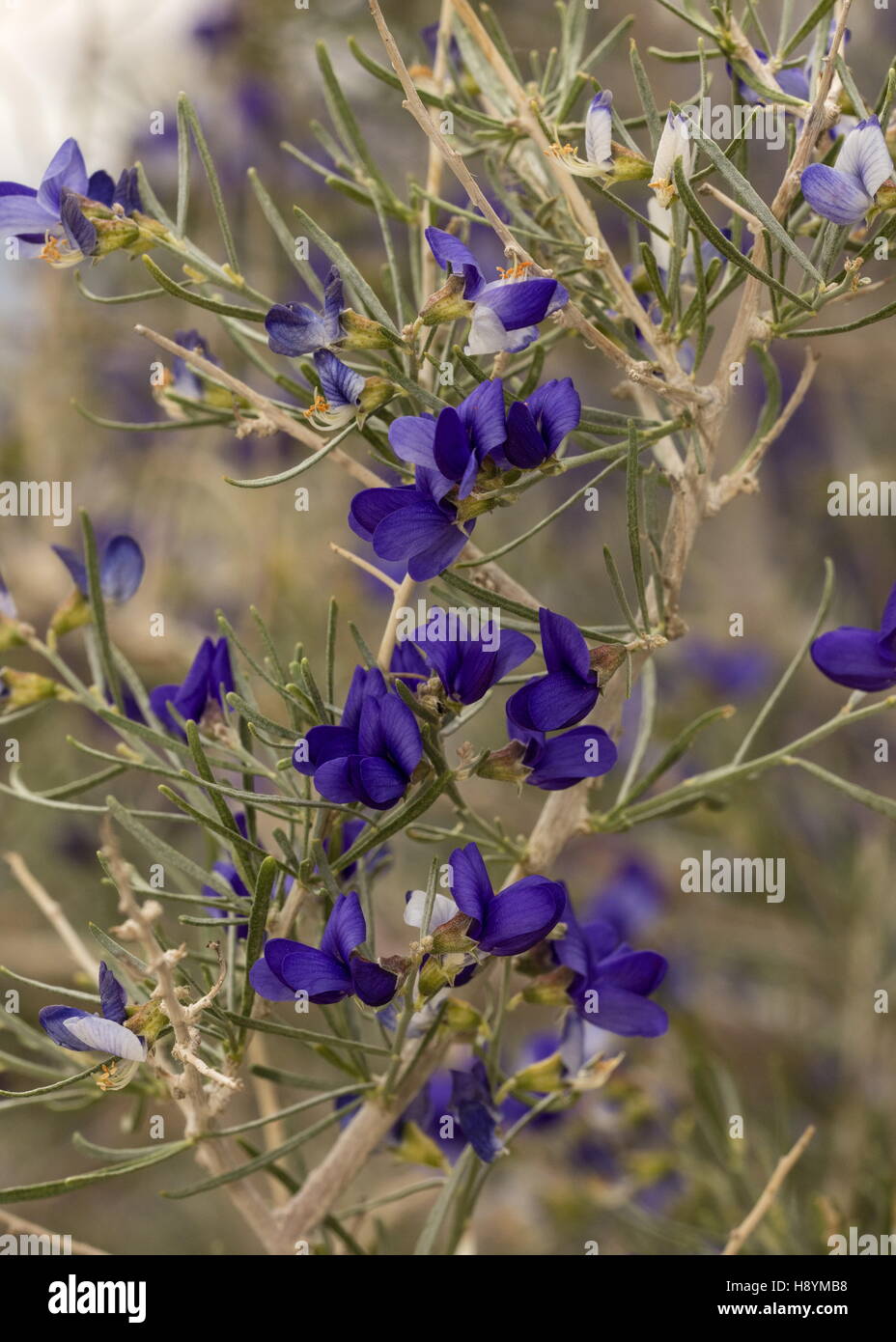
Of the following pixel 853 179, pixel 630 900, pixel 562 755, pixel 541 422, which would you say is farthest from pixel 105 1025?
pixel 630 900

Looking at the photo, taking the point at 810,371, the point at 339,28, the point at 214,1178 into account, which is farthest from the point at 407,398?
the point at 339,28

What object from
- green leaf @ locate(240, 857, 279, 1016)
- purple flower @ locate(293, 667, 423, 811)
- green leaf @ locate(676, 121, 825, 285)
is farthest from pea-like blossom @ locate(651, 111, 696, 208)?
green leaf @ locate(240, 857, 279, 1016)

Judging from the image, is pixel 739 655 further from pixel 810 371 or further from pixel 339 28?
pixel 810 371

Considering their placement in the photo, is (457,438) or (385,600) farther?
(385,600)

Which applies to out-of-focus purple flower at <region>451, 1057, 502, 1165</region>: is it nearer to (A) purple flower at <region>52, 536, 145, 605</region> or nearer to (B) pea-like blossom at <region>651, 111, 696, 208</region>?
(A) purple flower at <region>52, 536, 145, 605</region>

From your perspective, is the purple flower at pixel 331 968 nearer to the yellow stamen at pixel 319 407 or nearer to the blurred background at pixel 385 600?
the yellow stamen at pixel 319 407

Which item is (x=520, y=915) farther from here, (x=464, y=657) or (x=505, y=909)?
(x=464, y=657)
